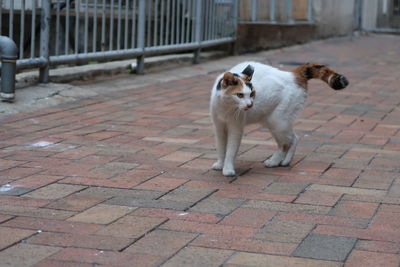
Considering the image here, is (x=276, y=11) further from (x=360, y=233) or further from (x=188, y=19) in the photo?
(x=360, y=233)

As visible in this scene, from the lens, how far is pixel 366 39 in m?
15.5

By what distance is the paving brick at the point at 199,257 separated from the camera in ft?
9.85

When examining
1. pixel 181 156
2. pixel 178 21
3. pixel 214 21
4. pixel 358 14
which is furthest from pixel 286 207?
pixel 358 14

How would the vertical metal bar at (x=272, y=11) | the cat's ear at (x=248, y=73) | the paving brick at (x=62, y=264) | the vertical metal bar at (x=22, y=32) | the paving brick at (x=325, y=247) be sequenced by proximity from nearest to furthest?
the paving brick at (x=62, y=264)
the paving brick at (x=325, y=247)
the cat's ear at (x=248, y=73)
the vertical metal bar at (x=22, y=32)
the vertical metal bar at (x=272, y=11)

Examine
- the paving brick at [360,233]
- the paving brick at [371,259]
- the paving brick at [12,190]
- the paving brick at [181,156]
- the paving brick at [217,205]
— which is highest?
the paving brick at [181,156]

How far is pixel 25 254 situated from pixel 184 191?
128cm

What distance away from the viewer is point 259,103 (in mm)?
4578

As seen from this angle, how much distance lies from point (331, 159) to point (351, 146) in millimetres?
484

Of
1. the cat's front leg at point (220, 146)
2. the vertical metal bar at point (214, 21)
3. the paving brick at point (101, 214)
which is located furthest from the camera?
the vertical metal bar at point (214, 21)

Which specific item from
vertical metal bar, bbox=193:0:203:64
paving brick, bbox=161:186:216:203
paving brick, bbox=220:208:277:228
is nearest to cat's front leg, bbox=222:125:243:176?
paving brick, bbox=161:186:216:203

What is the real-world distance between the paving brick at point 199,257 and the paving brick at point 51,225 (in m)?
0.51

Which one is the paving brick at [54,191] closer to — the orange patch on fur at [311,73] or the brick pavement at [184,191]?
the brick pavement at [184,191]

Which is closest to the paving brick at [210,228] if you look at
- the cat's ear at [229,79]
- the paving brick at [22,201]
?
the paving brick at [22,201]

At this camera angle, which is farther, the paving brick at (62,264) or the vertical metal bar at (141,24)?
the vertical metal bar at (141,24)
